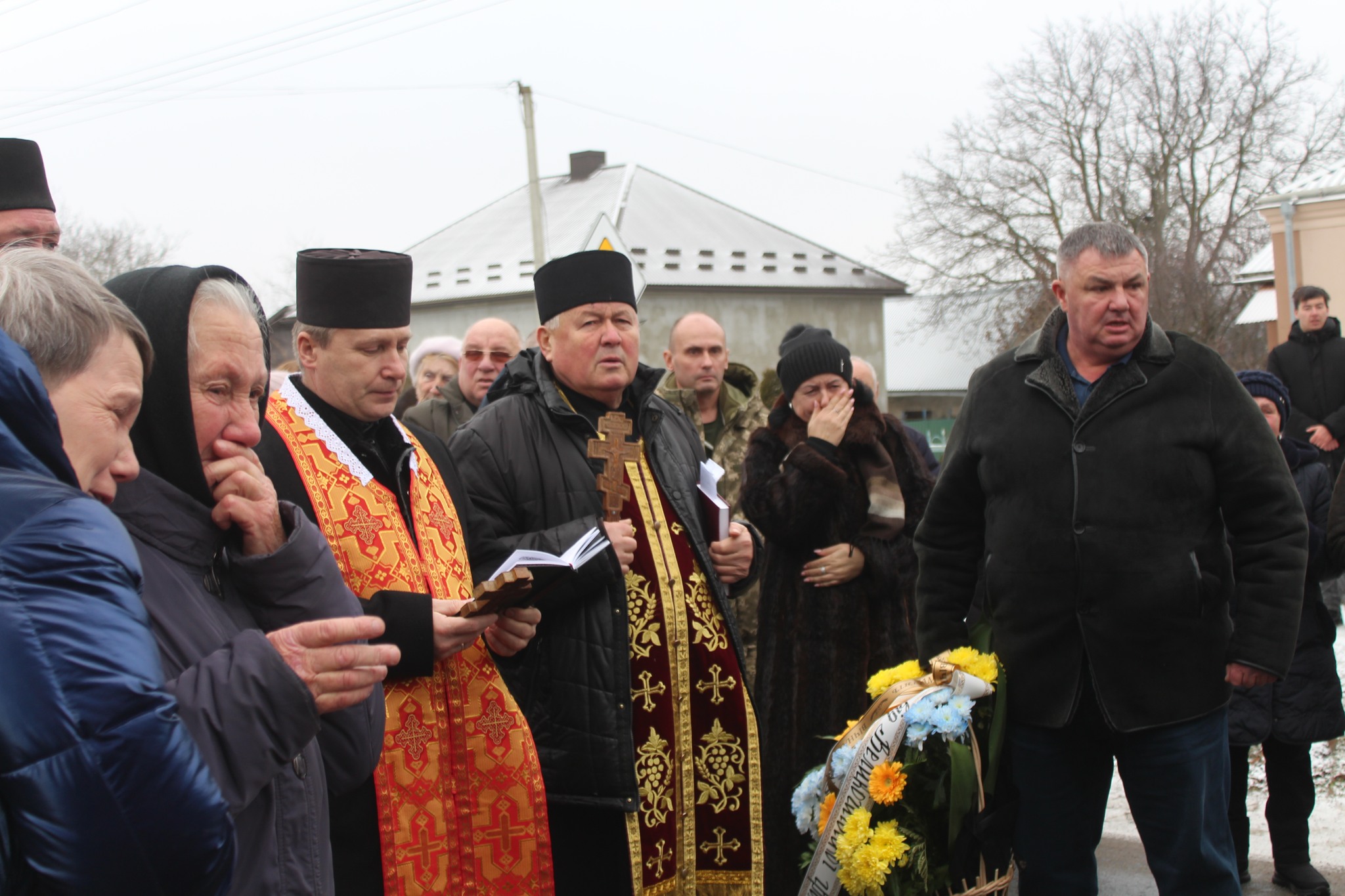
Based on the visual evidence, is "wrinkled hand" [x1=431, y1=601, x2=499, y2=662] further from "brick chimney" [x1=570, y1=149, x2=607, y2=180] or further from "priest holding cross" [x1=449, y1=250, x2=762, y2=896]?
"brick chimney" [x1=570, y1=149, x2=607, y2=180]

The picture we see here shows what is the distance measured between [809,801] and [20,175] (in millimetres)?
Answer: 2821

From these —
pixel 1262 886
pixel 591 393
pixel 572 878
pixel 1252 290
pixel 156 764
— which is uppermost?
pixel 1252 290

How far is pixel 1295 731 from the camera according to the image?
176 inches

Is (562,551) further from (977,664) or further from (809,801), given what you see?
(977,664)

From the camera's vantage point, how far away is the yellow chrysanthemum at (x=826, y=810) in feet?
10.9

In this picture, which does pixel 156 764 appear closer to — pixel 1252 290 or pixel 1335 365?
pixel 1335 365

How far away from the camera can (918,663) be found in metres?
3.68

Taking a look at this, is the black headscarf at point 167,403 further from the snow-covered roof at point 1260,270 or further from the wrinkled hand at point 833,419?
the snow-covered roof at point 1260,270

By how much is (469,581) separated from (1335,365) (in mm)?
8729

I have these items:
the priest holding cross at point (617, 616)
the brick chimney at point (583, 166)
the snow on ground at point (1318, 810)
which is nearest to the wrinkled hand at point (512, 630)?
the priest holding cross at point (617, 616)

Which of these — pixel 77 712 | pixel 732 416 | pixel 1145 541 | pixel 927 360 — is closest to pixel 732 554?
pixel 1145 541

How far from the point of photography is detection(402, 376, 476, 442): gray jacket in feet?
20.1

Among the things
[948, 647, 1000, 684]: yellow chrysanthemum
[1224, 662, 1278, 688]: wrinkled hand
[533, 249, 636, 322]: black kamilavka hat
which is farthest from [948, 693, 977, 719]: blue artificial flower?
[533, 249, 636, 322]: black kamilavka hat

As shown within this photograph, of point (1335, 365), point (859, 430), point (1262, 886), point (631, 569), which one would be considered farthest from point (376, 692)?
point (1335, 365)
